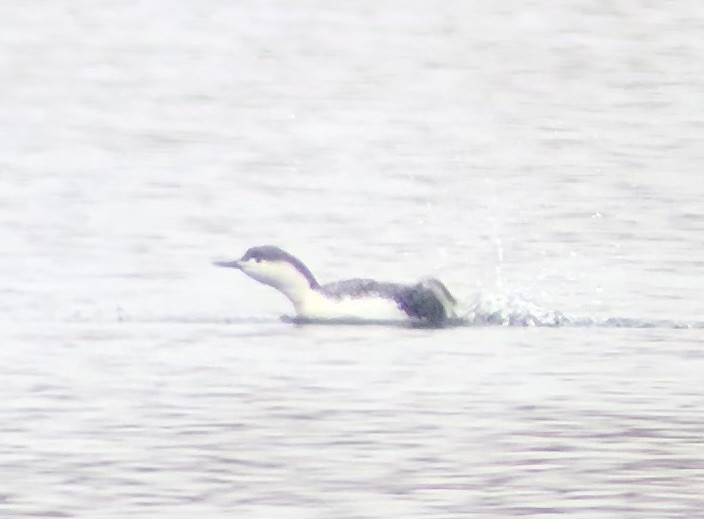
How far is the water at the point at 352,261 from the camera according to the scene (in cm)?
1518

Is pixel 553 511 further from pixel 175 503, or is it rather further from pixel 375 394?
pixel 375 394

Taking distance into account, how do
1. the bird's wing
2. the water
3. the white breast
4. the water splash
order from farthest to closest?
the white breast, the bird's wing, the water splash, the water

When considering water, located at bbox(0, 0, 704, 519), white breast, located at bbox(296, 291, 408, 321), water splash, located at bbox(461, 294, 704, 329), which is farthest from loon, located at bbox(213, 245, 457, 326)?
water, located at bbox(0, 0, 704, 519)

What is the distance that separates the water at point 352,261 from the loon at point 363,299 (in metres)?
0.34

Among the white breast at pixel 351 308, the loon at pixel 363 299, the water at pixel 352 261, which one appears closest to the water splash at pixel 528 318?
the water at pixel 352 261

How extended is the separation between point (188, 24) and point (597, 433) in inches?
1521

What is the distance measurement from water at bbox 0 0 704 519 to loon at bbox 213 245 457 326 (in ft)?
1.11

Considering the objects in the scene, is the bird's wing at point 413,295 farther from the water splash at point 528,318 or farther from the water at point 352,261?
the water at point 352,261

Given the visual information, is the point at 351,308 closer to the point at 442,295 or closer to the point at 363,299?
the point at 363,299

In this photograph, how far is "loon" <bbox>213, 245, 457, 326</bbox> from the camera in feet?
71.4

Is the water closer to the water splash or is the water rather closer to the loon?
the water splash

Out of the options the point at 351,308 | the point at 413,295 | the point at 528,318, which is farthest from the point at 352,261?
the point at 528,318

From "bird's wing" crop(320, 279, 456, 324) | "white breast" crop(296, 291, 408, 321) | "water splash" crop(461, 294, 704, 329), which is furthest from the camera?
"white breast" crop(296, 291, 408, 321)

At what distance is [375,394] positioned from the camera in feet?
58.3
